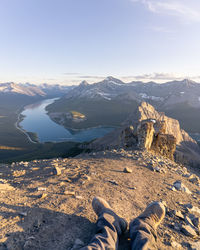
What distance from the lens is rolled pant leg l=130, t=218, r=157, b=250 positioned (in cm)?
551

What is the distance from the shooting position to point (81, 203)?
866 centimetres

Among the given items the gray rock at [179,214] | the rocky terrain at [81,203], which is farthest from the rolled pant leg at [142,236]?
the gray rock at [179,214]

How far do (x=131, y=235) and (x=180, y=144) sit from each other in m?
131

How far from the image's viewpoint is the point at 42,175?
12617 millimetres

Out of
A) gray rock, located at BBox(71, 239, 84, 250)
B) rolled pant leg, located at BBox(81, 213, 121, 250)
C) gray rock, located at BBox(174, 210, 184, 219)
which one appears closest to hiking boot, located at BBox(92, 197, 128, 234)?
rolled pant leg, located at BBox(81, 213, 121, 250)

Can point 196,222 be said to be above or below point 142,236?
below

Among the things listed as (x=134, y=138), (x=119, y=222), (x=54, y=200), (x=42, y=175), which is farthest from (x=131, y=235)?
(x=134, y=138)

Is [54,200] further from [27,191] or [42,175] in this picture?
[42,175]

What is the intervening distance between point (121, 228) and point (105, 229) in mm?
1056

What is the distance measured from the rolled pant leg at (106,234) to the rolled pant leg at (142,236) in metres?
0.66

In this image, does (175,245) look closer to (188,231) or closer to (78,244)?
(188,231)

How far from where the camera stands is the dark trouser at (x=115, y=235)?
5402 millimetres

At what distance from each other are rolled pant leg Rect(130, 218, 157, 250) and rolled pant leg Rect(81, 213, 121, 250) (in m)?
0.66

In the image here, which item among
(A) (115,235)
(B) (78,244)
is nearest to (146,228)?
(A) (115,235)
